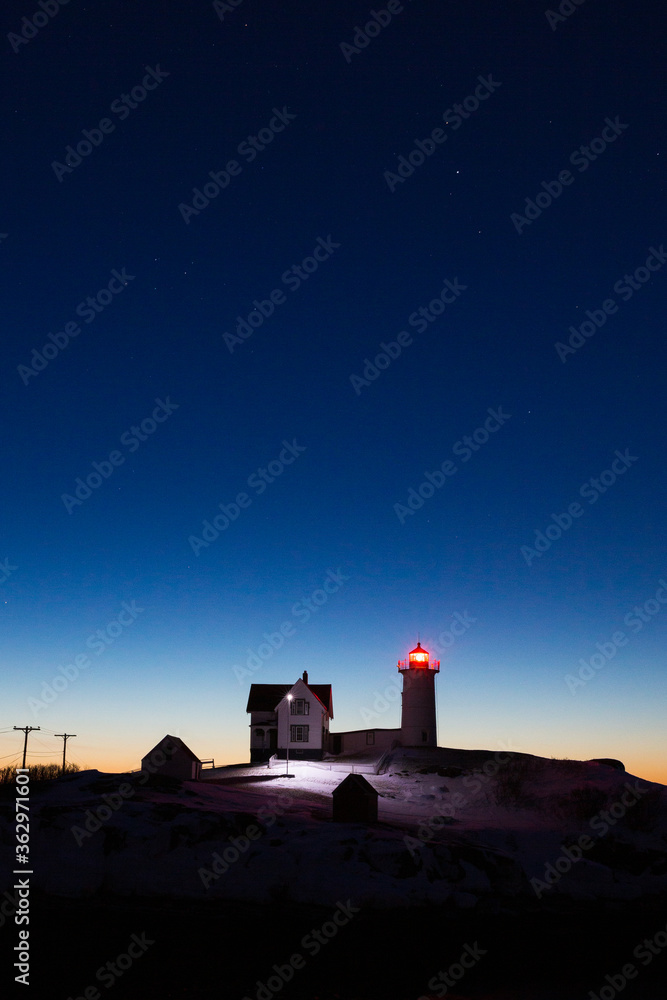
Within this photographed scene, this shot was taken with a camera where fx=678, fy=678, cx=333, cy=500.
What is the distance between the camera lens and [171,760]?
43812 millimetres

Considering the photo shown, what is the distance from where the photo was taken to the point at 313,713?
60.1 meters

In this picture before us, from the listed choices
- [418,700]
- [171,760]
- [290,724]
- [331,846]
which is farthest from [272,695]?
[331,846]

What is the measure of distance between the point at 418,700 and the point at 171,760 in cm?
2595

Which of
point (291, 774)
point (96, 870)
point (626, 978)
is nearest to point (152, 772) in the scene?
point (291, 774)

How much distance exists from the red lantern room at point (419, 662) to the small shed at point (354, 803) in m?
31.0

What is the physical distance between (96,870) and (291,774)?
24.2 metres

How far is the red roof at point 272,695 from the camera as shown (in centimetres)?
6245

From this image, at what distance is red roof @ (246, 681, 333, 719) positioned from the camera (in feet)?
205

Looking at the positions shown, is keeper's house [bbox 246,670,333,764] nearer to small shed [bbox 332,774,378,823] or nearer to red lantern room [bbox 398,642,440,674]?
red lantern room [bbox 398,642,440,674]

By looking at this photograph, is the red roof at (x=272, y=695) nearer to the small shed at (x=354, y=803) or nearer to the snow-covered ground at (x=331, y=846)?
the snow-covered ground at (x=331, y=846)

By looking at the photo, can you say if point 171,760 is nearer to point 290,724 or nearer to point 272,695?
point 290,724

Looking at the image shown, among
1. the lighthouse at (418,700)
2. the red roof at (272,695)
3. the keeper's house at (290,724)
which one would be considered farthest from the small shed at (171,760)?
the lighthouse at (418,700)

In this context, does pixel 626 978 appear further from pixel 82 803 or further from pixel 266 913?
pixel 82 803

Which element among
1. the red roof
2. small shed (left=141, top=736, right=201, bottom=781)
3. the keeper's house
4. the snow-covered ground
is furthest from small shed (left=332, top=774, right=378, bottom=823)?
the red roof
